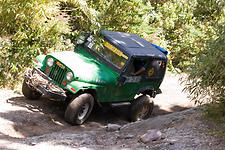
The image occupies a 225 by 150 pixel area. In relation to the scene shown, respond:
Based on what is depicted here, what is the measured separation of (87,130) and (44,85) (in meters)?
1.26

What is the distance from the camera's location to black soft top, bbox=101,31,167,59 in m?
6.81

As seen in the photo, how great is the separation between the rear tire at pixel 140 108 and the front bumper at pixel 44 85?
1.99 meters

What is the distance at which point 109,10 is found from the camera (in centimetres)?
1055

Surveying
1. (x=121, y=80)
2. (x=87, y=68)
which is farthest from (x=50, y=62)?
(x=121, y=80)

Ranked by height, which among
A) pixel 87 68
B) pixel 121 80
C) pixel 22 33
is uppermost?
pixel 22 33

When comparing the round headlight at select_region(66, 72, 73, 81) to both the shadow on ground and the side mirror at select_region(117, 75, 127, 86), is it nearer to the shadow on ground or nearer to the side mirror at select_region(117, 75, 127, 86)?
the shadow on ground

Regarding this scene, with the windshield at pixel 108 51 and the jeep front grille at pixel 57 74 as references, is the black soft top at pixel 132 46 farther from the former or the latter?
the jeep front grille at pixel 57 74

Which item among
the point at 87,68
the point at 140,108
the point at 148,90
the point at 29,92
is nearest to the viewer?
the point at 87,68

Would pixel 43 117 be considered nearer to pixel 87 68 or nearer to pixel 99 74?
pixel 87 68

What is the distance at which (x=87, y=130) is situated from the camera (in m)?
6.21

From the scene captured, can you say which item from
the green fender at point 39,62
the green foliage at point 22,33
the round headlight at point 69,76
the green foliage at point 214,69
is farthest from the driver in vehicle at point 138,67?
the green foliage at point 22,33

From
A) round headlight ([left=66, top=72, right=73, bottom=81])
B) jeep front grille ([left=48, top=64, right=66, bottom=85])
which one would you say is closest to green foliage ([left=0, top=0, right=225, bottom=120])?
jeep front grille ([left=48, top=64, right=66, bottom=85])

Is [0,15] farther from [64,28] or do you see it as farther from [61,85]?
[61,85]

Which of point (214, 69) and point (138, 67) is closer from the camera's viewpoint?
point (214, 69)
